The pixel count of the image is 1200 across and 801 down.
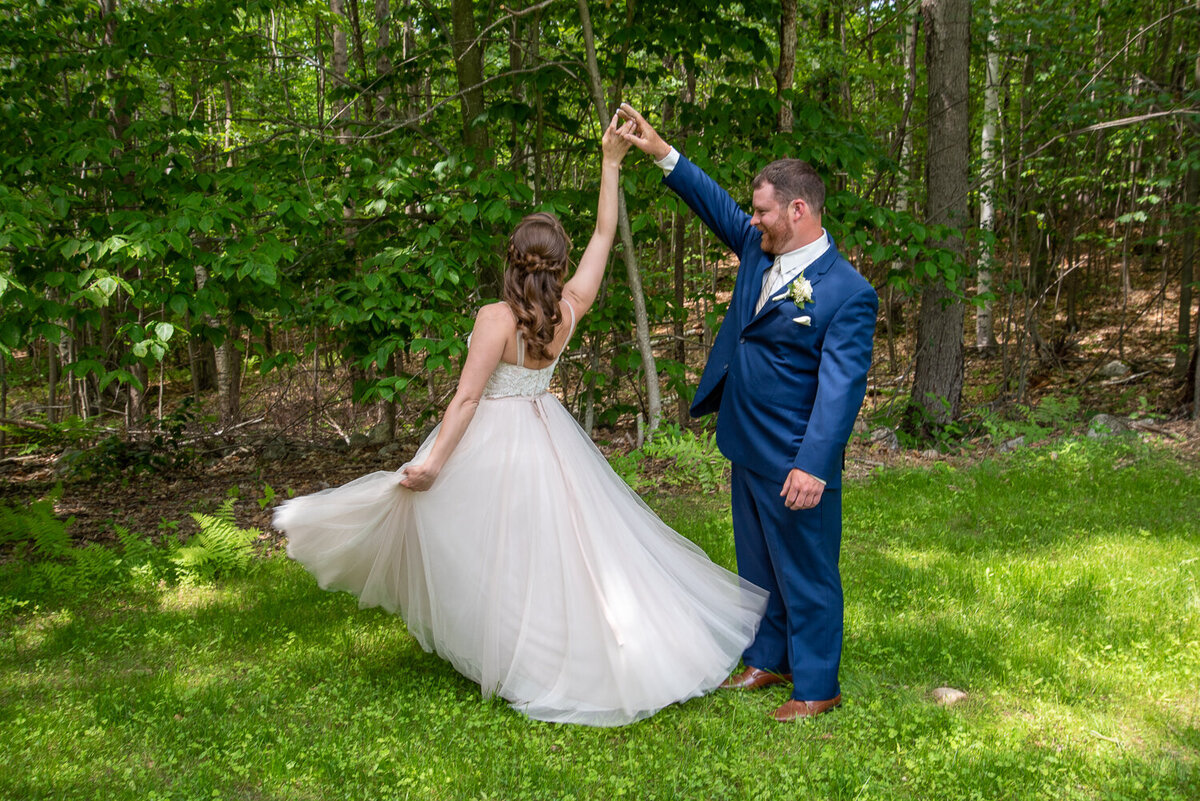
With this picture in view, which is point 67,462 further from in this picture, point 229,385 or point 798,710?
point 798,710

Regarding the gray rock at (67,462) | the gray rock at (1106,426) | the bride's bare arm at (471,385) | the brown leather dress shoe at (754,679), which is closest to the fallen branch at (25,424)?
the gray rock at (67,462)

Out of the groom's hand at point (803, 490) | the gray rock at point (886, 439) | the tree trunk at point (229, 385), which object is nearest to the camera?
the groom's hand at point (803, 490)

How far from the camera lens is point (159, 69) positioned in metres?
6.05

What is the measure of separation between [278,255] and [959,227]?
6153 millimetres

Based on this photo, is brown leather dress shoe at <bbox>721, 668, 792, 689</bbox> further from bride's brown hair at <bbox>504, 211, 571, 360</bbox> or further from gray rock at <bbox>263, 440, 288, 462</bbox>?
gray rock at <bbox>263, 440, 288, 462</bbox>

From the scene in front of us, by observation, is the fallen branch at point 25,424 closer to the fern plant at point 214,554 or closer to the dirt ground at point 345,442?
the dirt ground at point 345,442

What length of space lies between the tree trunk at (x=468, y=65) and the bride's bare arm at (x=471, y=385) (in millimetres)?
4021

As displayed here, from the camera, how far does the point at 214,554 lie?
5.45 m

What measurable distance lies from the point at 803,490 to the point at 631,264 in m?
3.63

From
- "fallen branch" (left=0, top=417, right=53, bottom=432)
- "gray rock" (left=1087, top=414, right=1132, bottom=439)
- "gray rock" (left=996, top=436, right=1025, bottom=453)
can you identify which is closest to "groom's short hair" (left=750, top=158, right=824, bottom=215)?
"gray rock" (left=996, top=436, right=1025, bottom=453)

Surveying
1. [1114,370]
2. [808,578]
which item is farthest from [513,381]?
[1114,370]

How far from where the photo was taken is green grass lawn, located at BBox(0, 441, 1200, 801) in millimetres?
3043

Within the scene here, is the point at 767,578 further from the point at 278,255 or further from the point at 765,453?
the point at 278,255

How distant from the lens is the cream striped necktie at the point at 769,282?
346 cm
